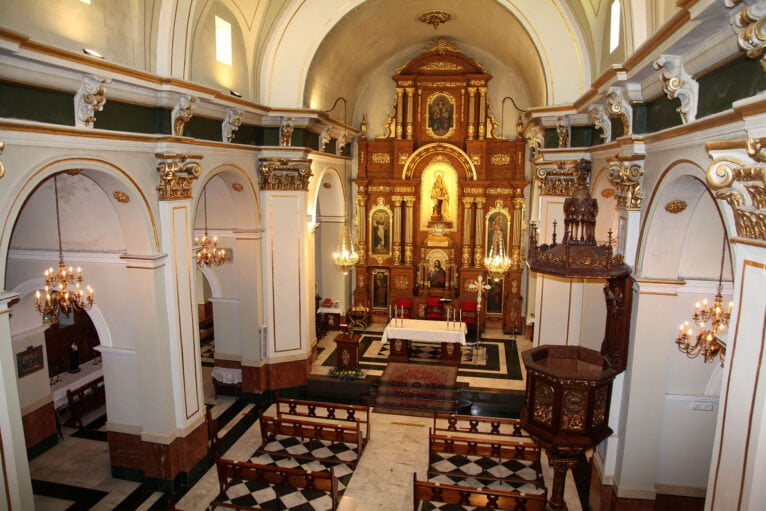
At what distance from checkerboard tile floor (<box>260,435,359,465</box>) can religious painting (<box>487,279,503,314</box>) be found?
8.20 m

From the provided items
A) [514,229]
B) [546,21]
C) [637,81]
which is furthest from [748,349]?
[514,229]

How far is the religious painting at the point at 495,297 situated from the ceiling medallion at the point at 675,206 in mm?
10728

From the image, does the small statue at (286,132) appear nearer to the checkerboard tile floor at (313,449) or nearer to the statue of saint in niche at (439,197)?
the checkerboard tile floor at (313,449)

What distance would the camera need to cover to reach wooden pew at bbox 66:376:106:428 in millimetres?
11281

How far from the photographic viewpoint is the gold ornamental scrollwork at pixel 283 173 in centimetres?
1210

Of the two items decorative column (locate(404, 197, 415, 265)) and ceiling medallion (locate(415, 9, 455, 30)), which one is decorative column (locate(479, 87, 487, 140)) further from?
decorative column (locate(404, 197, 415, 265))

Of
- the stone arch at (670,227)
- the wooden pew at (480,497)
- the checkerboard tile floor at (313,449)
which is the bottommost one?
the checkerboard tile floor at (313,449)

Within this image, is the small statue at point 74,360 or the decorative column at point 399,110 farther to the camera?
the decorative column at point 399,110

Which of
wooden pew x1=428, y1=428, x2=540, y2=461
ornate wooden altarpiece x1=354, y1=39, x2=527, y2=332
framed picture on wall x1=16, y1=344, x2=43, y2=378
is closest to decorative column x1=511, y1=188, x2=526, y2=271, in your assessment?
ornate wooden altarpiece x1=354, y1=39, x2=527, y2=332

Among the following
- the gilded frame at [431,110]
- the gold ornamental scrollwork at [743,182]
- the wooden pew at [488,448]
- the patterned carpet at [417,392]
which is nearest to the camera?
the gold ornamental scrollwork at [743,182]

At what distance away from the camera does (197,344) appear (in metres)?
9.85

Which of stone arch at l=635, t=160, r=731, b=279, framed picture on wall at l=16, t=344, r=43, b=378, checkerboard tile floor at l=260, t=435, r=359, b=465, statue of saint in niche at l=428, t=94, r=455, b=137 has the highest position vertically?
statue of saint in niche at l=428, t=94, r=455, b=137

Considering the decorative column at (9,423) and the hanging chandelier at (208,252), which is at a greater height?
the hanging chandelier at (208,252)

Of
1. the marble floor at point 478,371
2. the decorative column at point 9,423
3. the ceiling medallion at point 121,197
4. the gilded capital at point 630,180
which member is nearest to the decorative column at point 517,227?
the marble floor at point 478,371
